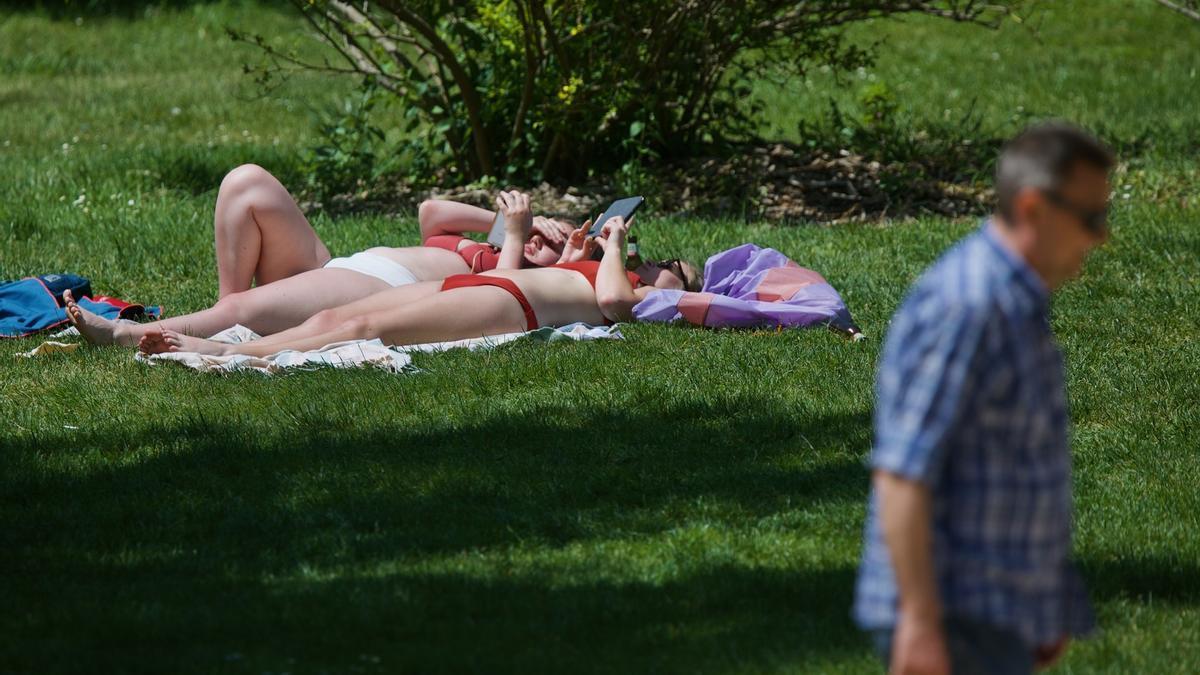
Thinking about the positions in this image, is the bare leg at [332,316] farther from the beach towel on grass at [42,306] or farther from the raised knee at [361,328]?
the beach towel on grass at [42,306]

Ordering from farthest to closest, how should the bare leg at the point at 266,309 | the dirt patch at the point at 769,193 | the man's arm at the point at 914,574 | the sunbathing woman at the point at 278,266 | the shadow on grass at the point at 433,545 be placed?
the dirt patch at the point at 769,193 < the sunbathing woman at the point at 278,266 < the bare leg at the point at 266,309 < the shadow on grass at the point at 433,545 < the man's arm at the point at 914,574

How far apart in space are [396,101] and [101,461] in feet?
18.5

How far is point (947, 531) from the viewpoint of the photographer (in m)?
2.35

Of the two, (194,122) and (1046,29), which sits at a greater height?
(1046,29)

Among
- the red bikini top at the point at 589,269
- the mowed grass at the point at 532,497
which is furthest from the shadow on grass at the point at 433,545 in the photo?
→ the red bikini top at the point at 589,269

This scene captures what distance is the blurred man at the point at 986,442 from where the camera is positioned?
7.32 ft

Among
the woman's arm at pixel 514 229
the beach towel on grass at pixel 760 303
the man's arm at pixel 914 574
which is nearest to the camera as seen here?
the man's arm at pixel 914 574

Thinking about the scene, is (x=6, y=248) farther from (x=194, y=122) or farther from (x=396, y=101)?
(x=194, y=122)

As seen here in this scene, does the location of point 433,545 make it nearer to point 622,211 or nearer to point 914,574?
point 914,574

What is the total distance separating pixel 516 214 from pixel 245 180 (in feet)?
4.16

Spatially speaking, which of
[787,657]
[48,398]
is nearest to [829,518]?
[787,657]

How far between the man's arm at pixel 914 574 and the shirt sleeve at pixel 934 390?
0.11 ft

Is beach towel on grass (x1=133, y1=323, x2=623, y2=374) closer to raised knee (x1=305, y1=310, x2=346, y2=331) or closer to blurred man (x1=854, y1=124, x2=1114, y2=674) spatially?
raised knee (x1=305, y1=310, x2=346, y2=331)

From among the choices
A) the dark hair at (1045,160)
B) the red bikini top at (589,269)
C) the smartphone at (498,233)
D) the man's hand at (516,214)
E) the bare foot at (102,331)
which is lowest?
the bare foot at (102,331)
